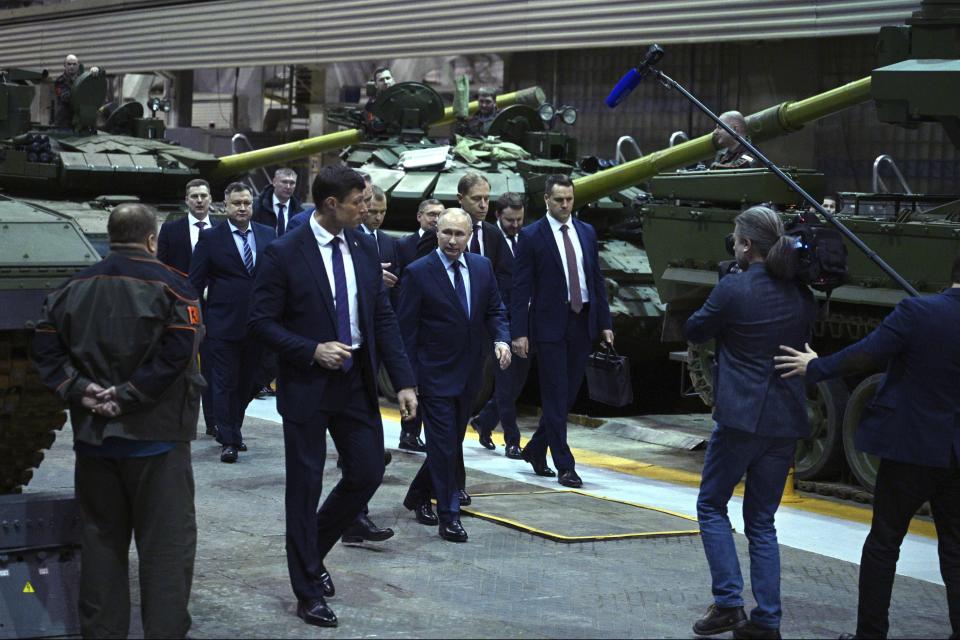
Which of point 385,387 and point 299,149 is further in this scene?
point 299,149

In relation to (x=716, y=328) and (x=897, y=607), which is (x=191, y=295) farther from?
(x=897, y=607)

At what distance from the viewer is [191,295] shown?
597cm

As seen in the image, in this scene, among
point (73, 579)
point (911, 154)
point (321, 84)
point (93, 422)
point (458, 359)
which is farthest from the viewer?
point (321, 84)

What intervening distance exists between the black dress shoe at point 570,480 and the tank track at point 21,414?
322 centimetres

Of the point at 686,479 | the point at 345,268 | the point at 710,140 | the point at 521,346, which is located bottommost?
the point at 686,479

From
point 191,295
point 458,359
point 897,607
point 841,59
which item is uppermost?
point 841,59

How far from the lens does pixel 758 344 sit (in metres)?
6.39

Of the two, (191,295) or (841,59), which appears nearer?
(191,295)

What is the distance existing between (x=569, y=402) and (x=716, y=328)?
3780mm

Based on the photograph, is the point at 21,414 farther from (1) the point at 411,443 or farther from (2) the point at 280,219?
(2) the point at 280,219

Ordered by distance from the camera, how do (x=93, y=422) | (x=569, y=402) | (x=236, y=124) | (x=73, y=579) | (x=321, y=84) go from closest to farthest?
(x=93, y=422), (x=73, y=579), (x=569, y=402), (x=321, y=84), (x=236, y=124)

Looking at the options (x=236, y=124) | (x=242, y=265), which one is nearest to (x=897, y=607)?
(x=242, y=265)

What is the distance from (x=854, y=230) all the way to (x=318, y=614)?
4.86 metres

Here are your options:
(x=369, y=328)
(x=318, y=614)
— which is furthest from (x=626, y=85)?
(x=318, y=614)
